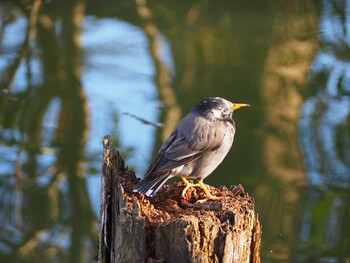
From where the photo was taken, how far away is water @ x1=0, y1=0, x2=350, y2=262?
7074 mm

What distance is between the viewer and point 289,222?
7145mm

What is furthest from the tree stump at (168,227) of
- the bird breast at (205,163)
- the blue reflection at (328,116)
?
the blue reflection at (328,116)

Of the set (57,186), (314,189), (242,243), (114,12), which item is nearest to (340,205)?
(314,189)

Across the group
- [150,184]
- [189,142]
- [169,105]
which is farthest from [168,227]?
[169,105]

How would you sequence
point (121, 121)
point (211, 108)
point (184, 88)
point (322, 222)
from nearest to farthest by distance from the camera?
point (211, 108) → point (322, 222) → point (121, 121) → point (184, 88)

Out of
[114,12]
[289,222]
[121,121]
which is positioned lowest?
[289,222]

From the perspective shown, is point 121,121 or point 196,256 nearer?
point 196,256

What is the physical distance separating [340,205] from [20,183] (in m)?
2.75

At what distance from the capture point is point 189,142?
484 cm

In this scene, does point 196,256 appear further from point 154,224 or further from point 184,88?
point 184,88

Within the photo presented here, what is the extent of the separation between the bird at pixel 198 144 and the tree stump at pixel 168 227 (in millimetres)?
362

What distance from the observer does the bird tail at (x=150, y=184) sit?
4.13m

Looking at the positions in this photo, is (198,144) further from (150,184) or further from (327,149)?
(327,149)

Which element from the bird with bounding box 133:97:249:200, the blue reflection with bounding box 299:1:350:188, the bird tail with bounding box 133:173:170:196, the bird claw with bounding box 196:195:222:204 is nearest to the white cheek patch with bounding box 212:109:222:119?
the bird with bounding box 133:97:249:200
